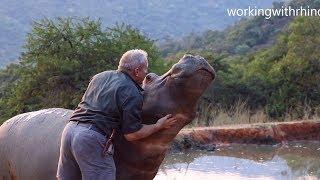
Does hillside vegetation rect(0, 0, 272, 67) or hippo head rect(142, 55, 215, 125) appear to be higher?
hippo head rect(142, 55, 215, 125)

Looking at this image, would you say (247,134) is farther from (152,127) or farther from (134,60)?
(152,127)

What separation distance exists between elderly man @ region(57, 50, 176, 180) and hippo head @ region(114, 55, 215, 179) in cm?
6

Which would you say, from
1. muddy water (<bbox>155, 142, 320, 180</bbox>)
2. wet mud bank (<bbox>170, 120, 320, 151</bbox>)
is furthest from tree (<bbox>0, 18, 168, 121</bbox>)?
muddy water (<bbox>155, 142, 320, 180</bbox>)

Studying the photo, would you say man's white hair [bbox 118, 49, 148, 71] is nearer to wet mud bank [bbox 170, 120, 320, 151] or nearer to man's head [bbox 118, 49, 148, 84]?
man's head [bbox 118, 49, 148, 84]

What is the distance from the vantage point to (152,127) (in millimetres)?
3904

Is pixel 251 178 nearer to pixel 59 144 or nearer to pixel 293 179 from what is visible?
pixel 293 179

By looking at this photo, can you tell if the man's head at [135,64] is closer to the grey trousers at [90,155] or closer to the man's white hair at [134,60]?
the man's white hair at [134,60]

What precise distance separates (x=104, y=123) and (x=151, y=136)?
1.06 ft

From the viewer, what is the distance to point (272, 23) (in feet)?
116

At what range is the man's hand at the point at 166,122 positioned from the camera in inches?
152

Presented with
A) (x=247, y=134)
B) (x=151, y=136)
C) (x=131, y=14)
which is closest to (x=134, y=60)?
(x=151, y=136)

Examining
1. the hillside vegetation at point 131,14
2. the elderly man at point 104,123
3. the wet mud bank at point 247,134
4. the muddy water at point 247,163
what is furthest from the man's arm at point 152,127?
the hillside vegetation at point 131,14

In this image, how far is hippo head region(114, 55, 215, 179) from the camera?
12.7ft

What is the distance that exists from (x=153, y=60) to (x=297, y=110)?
3.25m
